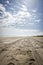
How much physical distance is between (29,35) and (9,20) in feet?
1.71

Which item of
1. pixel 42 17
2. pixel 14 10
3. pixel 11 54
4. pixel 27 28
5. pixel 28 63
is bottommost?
pixel 28 63

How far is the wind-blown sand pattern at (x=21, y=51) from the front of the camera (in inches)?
77.4

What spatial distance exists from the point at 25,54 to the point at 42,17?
85cm

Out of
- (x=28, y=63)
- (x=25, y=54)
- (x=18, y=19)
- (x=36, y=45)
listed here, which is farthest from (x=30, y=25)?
(x=28, y=63)

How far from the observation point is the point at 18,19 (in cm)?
230

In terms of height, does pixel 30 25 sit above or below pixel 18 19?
below

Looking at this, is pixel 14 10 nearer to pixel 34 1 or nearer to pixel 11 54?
pixel 34 1

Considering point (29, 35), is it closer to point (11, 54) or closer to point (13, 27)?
point (13, 27)

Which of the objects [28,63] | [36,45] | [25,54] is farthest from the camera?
[36,45]

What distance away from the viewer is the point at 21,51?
213cm

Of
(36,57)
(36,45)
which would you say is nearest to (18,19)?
(36,45)

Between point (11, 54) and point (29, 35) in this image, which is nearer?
point (11, 54)

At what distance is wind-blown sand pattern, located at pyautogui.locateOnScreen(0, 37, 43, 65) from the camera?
1967mm

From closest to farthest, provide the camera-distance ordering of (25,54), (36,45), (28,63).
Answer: (28,63), (25,54), (36,45)
